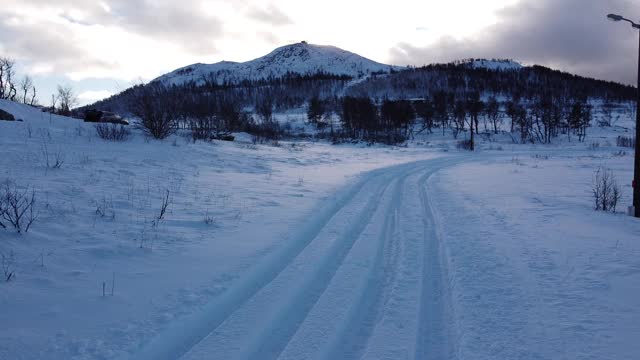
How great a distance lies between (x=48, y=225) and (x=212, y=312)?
11.6 ft

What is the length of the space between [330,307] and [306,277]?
0.85 metres

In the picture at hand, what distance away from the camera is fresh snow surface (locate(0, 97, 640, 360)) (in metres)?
3.34

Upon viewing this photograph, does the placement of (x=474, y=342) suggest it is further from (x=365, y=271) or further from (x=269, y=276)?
(x=269, y=276)

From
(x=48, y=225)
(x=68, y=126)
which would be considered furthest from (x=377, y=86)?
(x=48, y=225)

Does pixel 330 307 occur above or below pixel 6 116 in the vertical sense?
below

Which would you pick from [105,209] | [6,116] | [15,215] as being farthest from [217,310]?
[6,116]

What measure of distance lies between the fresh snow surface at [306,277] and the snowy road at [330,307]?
2 cm

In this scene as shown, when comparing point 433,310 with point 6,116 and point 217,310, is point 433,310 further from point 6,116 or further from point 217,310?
point 6,116

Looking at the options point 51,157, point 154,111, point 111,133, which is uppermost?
point 154,111

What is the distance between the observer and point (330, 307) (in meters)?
4.02

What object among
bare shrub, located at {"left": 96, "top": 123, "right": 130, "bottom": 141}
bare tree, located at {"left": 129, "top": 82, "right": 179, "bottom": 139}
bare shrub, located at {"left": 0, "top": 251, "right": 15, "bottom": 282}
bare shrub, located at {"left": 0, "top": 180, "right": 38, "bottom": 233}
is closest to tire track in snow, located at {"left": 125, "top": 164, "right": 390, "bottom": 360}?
bare shrub, located at {"left": 0, "top": 251, "right": 15, "bottom": 282}

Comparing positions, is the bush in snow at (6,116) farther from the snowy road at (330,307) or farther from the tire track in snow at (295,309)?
the tire track in snow at (295,309)

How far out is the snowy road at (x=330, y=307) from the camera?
329cm

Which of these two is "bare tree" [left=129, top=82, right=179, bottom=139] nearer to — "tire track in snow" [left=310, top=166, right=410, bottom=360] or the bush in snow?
the bush in snow
